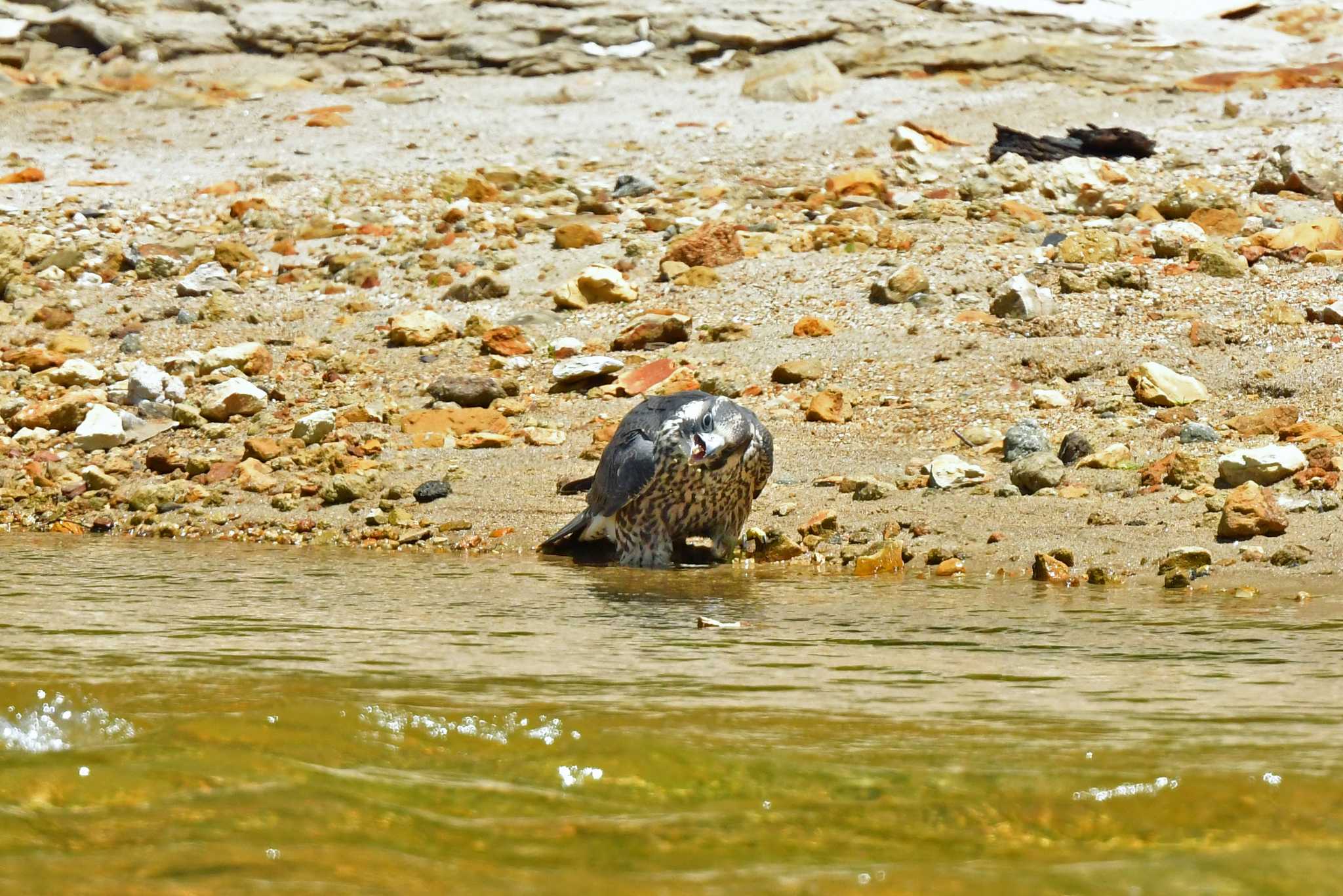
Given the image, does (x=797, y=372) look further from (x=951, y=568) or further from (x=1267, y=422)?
(x=951, y=568)

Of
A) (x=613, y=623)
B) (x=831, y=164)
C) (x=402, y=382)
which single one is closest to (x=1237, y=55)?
(x=831, y=164)

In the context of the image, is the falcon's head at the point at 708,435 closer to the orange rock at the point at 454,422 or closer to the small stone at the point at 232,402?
the orange rock at the point at 454,422

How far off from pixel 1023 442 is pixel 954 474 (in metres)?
0.42

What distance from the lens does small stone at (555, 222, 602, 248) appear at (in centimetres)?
1016

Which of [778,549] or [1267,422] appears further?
[1267,422]

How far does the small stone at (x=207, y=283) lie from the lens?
990 cm

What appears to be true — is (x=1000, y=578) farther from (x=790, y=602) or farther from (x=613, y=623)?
(x=613, y=623)

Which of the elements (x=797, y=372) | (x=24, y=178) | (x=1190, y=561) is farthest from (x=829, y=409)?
(x=24, y=178)

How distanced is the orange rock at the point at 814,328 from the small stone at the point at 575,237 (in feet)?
7.05

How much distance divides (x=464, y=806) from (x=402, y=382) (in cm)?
612

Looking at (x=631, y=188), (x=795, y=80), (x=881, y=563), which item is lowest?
(x=881, y=563)

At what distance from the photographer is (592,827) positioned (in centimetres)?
222

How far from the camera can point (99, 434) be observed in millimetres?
7723

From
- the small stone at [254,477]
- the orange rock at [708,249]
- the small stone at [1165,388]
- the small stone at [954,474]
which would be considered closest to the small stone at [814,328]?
the orange rock at [708,249]
